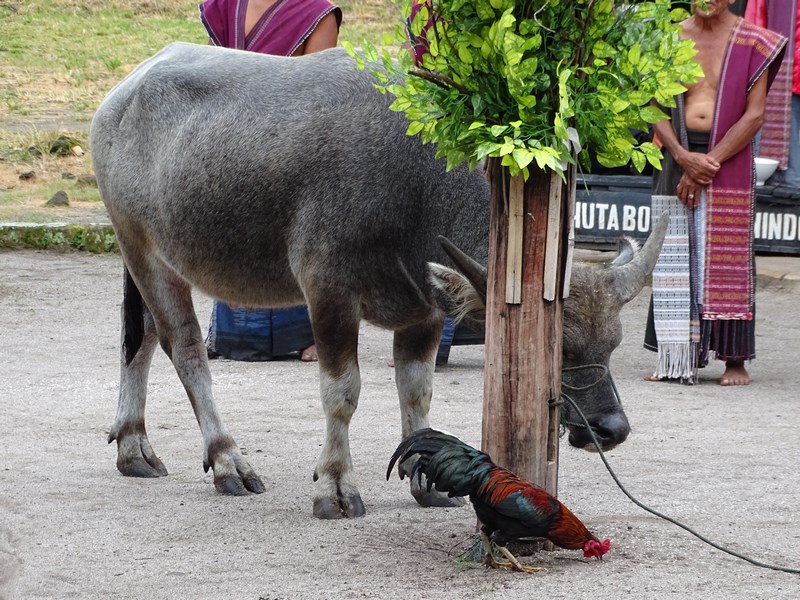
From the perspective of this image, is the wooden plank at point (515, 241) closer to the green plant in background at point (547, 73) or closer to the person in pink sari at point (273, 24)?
the green plant in background at point (547, 73)

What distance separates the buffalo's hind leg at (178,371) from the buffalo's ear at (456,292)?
1530mm

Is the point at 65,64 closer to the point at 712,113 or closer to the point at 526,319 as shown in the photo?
the point at 712,113

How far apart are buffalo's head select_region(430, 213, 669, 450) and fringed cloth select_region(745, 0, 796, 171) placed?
595 cm

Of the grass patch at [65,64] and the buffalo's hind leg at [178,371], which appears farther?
the grass patch at [65,64]

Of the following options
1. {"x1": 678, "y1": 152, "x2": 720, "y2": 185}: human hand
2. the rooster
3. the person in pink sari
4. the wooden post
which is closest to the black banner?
{"x1": 678, "y1": 152, "x2": 720, "y2": 185}: human hand

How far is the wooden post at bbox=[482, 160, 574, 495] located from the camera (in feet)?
13.7

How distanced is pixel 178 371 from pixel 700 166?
3343 millimetres

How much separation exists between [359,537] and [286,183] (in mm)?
1447

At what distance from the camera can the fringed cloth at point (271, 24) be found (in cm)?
727

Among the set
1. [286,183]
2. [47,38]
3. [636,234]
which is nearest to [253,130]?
[286,183]

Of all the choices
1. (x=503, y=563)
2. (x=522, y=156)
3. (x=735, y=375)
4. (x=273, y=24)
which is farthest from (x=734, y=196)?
(x=522, y=156)

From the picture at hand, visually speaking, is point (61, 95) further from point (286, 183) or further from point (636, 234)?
point (286, 183)

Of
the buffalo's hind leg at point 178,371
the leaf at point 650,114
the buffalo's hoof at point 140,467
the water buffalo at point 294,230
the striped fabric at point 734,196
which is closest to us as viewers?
the leaf at point 650,114

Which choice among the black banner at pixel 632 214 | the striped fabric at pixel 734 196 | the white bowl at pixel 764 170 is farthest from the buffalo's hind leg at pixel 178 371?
the white bowl at pixel 764 170
